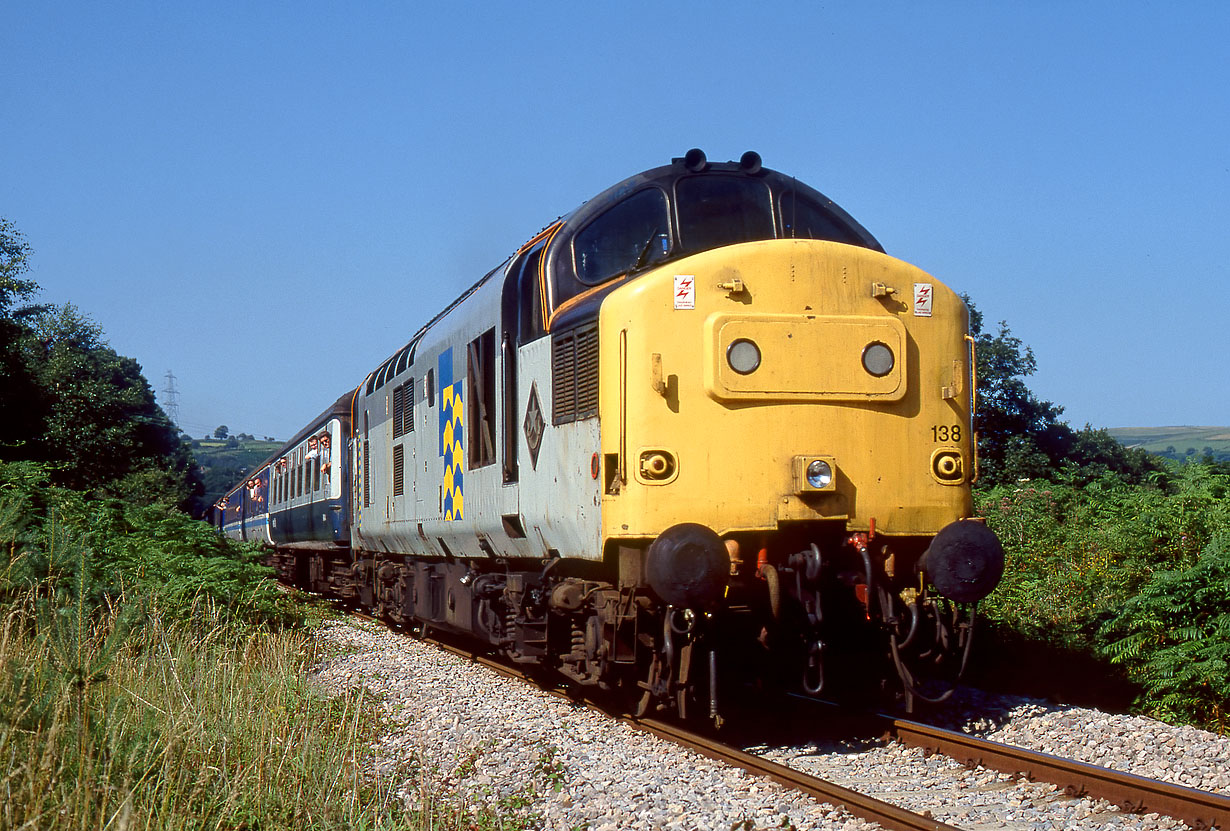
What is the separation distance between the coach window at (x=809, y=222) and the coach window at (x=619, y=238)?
86 centimetres

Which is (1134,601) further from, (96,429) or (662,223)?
(96,429)

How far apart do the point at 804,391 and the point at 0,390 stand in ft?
85.4

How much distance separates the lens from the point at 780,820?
17.8 ft

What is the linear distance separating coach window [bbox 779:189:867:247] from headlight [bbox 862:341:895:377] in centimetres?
124

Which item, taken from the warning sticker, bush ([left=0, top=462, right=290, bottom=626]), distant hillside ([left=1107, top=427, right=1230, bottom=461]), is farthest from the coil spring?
distant hillside ([left=1107, top=427, right=1230, bottom=461])

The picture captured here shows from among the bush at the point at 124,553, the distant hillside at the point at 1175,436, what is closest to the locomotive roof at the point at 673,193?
the bush at the point at 124,553

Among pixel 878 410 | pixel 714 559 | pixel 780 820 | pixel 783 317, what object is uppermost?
pixel 783 317

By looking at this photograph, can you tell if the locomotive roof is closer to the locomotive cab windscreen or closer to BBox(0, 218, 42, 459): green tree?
the locomotive cab windscreen

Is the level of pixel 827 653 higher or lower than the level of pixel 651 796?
higher

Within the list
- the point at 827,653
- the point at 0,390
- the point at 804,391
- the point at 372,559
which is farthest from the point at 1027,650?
the point at 0,390

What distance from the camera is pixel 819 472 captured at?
6.93 meters

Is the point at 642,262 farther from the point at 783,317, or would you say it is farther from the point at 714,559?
the point at 714,559

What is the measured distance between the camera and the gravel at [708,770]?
5.54 m

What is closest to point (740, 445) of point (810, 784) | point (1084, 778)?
point (810, 784)
